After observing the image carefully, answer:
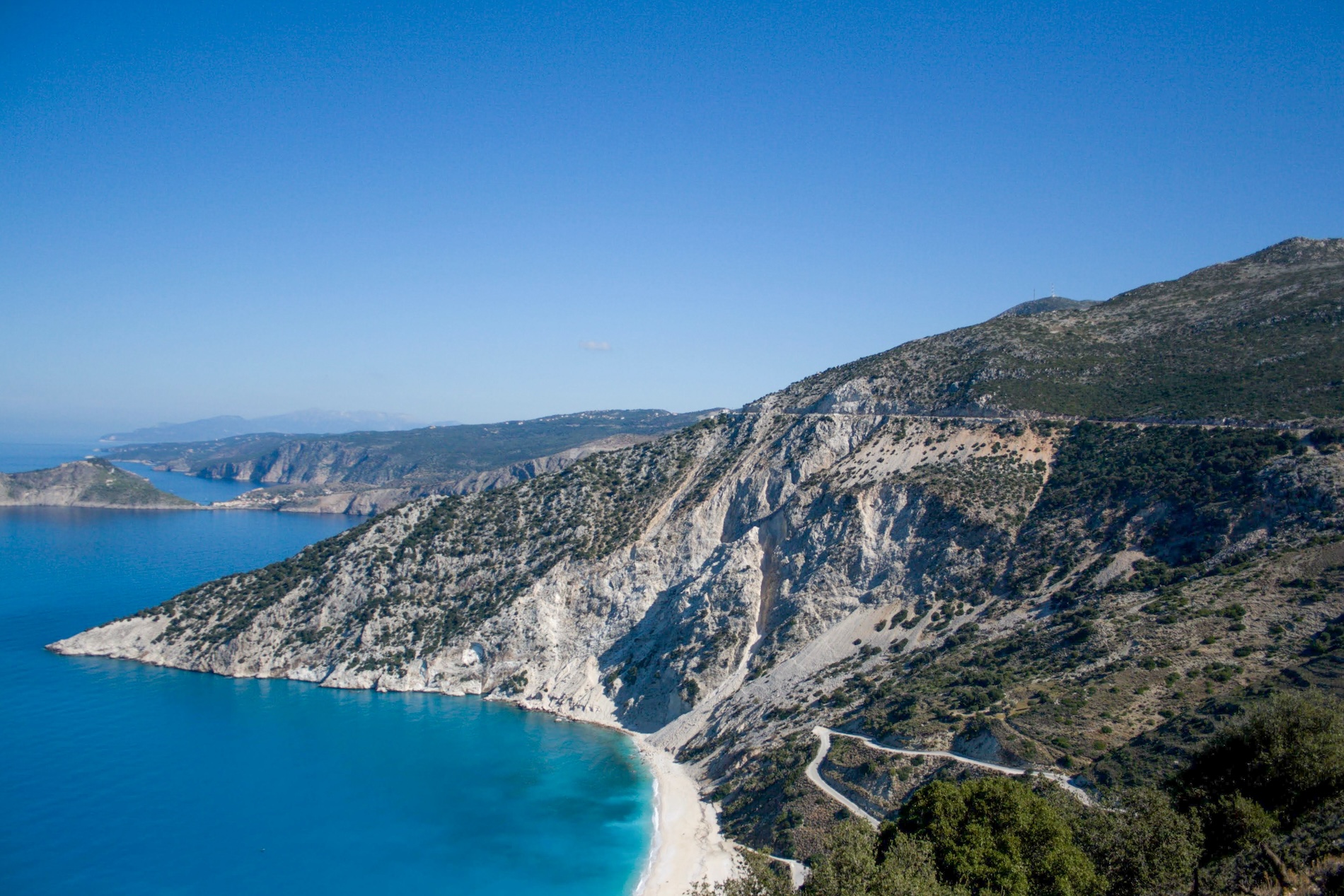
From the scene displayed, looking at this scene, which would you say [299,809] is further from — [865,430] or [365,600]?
[865,430]

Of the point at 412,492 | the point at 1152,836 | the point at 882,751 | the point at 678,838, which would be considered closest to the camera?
the point at 1152,836

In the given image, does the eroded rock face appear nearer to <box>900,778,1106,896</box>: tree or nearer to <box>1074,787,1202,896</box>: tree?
<box>900,778,1106,896</box>: tree

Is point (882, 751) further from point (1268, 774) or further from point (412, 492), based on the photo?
point (412, 492)

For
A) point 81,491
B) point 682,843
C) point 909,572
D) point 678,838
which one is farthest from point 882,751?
point 81,491

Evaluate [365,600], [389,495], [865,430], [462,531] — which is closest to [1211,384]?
[865,430]

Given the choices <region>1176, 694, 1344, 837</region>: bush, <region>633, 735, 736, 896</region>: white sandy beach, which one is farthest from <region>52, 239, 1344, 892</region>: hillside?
<region>1176, 694, 1344, 837</region>: bush

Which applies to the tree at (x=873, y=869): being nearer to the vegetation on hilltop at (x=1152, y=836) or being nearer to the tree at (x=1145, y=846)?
the vegetation on hilltop at (x=1152, y=836)
